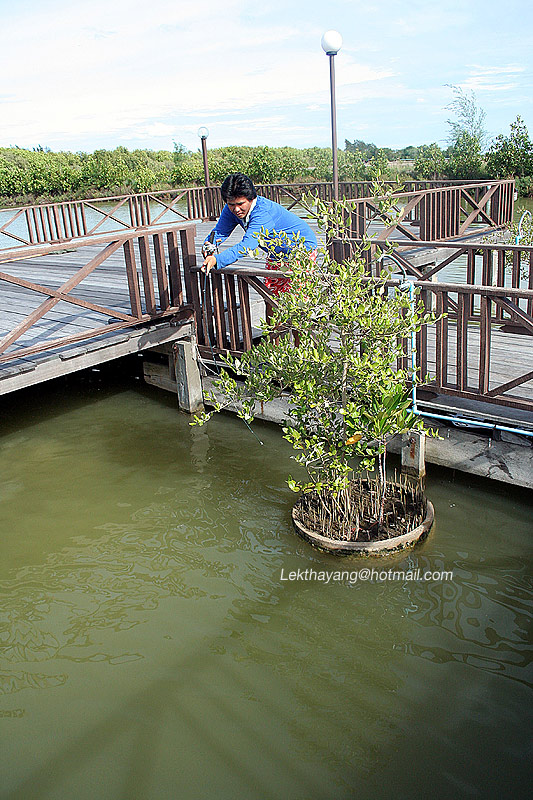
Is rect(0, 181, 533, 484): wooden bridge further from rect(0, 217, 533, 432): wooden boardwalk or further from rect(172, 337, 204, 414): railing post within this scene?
rect(172, 337, 204, 414): railing post

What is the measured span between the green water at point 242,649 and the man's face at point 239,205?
1997 mm

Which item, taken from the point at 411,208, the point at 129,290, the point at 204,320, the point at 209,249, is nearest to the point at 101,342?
the point at 129,290

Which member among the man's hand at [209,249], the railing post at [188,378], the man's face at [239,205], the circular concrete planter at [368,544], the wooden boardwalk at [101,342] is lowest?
the circular concrete planter at [368,544]

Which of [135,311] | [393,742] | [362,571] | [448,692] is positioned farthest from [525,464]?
[135,311]

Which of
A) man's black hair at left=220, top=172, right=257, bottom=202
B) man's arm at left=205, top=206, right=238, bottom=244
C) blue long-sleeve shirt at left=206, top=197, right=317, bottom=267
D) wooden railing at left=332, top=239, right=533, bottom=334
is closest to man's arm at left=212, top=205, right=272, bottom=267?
blue long-sleeve shirt at left=206, top=197, right=317, bottom=267

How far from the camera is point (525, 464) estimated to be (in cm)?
427

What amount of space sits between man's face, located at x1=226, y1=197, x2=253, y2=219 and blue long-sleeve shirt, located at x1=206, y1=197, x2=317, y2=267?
2.3 inches

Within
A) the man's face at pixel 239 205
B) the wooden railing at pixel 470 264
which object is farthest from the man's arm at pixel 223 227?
the wooden railing at pixel 470 264

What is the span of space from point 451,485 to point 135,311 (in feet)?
10.7

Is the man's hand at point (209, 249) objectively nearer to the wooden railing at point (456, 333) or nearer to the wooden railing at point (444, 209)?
the wooden railing at point (456, 333)

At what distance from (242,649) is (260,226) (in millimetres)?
2859

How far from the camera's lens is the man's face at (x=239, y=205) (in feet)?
15.4

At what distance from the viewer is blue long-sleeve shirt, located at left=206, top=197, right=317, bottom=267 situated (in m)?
4.58

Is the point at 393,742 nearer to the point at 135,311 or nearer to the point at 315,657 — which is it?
the point at 315,657
